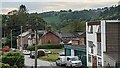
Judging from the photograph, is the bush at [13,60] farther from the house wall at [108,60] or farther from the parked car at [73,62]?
the parked car at [73,62]

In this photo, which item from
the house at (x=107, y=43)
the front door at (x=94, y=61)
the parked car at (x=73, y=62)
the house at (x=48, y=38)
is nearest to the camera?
the house at (x=107, y=43)

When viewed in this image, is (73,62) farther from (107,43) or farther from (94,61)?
(107,43)

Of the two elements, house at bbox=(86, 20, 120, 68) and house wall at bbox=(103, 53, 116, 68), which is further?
house at bbox=(86, 20, 120, 68)

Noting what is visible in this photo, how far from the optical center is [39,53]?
19.3 m

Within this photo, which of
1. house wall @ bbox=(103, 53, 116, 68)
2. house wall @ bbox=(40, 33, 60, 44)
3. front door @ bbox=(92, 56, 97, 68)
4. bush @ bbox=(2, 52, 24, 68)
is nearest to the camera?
bush @ bbox=(2, 52, 24, 68)

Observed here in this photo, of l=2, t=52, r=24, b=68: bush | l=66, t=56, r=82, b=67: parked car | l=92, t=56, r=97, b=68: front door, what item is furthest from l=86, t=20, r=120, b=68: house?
l=2, t=52, r=24, b=68: bush

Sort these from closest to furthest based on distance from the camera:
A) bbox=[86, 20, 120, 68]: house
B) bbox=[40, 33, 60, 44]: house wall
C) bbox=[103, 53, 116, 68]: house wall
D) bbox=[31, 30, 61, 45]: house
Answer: bbox=[103, 53, 116, 68]: house wall, bbox=[86, 20, 120, 68]: house, bbox=[31, 30, 61, 45]: house, bbox=[40, 33, 60, 44]: house wall

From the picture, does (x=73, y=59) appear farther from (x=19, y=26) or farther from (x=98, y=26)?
(x=19, y=26)

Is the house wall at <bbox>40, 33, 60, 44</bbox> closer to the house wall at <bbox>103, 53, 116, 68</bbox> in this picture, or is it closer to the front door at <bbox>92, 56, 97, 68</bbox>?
the front door at <bbox>92, 56, 97, 68</bbox>

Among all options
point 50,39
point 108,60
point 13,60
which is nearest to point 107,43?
point 108,60

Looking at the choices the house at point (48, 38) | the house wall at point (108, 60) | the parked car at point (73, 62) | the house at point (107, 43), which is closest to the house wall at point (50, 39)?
the house at point (48, 38)

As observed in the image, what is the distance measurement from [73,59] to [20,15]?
17.1m

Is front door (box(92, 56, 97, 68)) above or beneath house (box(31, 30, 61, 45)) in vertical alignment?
beneath

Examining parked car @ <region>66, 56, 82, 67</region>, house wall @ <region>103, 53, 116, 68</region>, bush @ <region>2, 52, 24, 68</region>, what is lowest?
parked car @ <region>66, 56, 82, 67</region>
